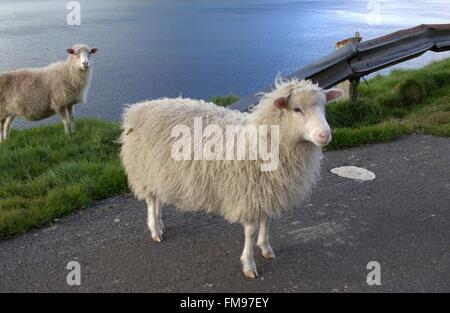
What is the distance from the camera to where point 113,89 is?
8.63m

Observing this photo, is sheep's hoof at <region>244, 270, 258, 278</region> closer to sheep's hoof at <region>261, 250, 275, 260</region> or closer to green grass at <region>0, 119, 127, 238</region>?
sheep's hoof at <region>261, 250, 275, 260</region>

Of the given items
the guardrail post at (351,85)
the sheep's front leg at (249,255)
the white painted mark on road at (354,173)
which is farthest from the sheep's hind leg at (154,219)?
the guardrail post at (351,85)

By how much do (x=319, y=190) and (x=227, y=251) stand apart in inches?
54.3

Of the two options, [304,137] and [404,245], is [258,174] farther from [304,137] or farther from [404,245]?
[404,245]

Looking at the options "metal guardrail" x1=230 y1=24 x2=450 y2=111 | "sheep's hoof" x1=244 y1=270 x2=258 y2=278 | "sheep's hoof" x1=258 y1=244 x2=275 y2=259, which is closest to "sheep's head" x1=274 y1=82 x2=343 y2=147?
"sheep's hoof" x1=258 y1=244 x2=275 y2=259

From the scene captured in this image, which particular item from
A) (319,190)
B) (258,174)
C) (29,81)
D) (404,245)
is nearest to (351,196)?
(319,190)

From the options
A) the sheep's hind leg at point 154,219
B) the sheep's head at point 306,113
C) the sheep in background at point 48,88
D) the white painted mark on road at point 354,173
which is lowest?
the sheep's hind leg at point 154,219

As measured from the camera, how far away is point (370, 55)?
661cm

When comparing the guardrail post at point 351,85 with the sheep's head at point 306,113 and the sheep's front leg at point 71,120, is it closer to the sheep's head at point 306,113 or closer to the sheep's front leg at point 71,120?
the sheep's head at point 306,113

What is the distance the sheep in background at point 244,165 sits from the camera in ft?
10.2

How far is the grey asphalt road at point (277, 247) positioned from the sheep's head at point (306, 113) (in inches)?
38.3

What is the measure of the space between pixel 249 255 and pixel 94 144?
11.3 ft

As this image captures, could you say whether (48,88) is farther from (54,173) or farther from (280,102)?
(280,102)
